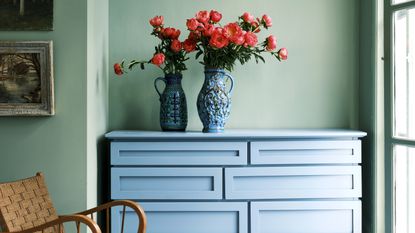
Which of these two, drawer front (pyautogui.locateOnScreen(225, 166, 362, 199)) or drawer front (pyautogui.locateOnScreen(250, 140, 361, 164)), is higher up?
drawer front (pyautogui.locateOnScreen(250, 140, 361, 164))

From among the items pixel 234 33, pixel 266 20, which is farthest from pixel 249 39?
pixel 266 20

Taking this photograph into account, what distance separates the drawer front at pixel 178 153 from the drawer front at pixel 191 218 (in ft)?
0.76

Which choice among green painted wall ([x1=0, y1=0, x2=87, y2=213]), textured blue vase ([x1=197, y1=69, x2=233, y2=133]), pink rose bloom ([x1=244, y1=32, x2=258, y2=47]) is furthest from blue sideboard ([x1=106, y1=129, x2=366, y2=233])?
pink rose bloom ([x1=244, y1=32, x2=258, y2=47])

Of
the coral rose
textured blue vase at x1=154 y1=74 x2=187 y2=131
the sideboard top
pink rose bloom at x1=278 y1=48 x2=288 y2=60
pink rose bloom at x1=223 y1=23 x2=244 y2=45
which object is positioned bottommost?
the sideboard top

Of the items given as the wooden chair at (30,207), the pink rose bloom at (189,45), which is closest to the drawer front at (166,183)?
the wooden chair at (30,207)

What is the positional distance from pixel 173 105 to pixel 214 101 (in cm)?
25

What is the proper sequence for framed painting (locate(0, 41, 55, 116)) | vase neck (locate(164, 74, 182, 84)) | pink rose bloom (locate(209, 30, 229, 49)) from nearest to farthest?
1. framed painting (locate(0, 41, 55, 116))
2. pink rose bloom (locate(209, 30, 229, 49))
3. vase neck (locate(164, 74, 182, 84))

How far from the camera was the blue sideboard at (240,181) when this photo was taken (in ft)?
9.05

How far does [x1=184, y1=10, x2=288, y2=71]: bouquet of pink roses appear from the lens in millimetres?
2729

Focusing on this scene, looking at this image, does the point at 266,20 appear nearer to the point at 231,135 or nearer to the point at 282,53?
the point at 282,53

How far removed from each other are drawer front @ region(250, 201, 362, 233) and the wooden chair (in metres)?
0.90

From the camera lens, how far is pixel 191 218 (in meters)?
2.78

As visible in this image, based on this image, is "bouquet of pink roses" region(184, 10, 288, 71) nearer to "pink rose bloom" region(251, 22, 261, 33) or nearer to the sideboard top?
"pink rose bloom" region(251, 22, 261, 33)

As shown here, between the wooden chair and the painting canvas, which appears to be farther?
the painting canvas
